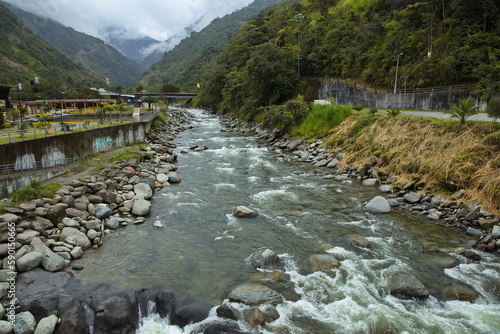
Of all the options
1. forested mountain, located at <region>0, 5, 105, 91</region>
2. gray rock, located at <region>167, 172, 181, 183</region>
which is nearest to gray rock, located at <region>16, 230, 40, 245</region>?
gray rock, located at <region>167, 172, 181, 183</region>

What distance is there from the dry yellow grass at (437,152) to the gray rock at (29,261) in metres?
16.8

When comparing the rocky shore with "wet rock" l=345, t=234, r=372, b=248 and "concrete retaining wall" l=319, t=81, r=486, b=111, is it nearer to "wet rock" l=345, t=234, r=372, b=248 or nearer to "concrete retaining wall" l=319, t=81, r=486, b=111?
"wet rock" l=345, t=234, r=372, b=248

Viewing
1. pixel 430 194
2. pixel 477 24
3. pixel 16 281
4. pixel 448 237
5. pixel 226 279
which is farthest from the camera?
pixel 477 24

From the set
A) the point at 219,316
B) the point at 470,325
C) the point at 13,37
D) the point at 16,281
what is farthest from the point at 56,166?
the point at 13,37

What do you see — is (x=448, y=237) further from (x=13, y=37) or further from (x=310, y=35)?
(x=13, y=37)

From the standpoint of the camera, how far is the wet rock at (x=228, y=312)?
7727mm

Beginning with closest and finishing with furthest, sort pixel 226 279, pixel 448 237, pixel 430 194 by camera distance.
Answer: pixel 226 279
pixel 448 237
pixel 430 194

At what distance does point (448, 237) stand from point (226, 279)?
8.74m

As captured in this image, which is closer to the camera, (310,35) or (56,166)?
(56,166)

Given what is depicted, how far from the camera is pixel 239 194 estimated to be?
56.3 feet

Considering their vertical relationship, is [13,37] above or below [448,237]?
above

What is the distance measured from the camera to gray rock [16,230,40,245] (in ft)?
32.5

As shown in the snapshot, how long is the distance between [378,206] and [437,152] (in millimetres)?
5594

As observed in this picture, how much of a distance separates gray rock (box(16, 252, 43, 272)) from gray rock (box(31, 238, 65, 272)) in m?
0.16
